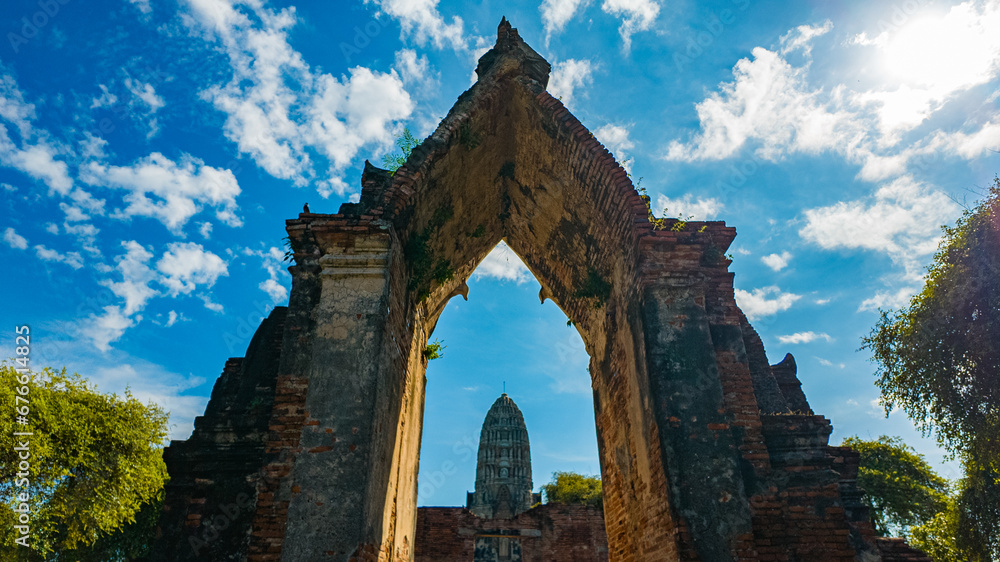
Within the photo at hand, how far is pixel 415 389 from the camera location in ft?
27.1

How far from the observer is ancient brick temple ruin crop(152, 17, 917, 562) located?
5051 mm

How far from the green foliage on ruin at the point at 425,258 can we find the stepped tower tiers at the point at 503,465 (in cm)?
4446

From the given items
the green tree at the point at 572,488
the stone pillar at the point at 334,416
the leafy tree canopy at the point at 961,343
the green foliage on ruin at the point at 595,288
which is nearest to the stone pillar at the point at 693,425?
the green foliage on ruin at the point at 595,288

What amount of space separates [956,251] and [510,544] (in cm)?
3759

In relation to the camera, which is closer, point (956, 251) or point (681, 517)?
point (681, 517)

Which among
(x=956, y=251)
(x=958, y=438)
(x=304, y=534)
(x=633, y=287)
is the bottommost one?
(x=304, y=534)

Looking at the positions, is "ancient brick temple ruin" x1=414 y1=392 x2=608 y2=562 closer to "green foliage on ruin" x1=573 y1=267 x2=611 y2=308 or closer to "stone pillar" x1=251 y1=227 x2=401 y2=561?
"green foliage on ruin" x1=573 y1=267 x2=611 y2=308

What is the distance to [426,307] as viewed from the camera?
28.3 ft

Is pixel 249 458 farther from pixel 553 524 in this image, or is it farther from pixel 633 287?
pixel 553 524

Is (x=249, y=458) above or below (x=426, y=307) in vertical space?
below

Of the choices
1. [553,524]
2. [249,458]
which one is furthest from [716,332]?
[553,524]

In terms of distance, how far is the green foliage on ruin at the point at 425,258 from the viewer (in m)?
7.01

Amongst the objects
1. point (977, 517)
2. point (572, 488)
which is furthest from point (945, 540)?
point (572, 488)

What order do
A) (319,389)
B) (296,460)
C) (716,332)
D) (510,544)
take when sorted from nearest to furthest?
(296,460), (319,389), (716,332), (510,544)
